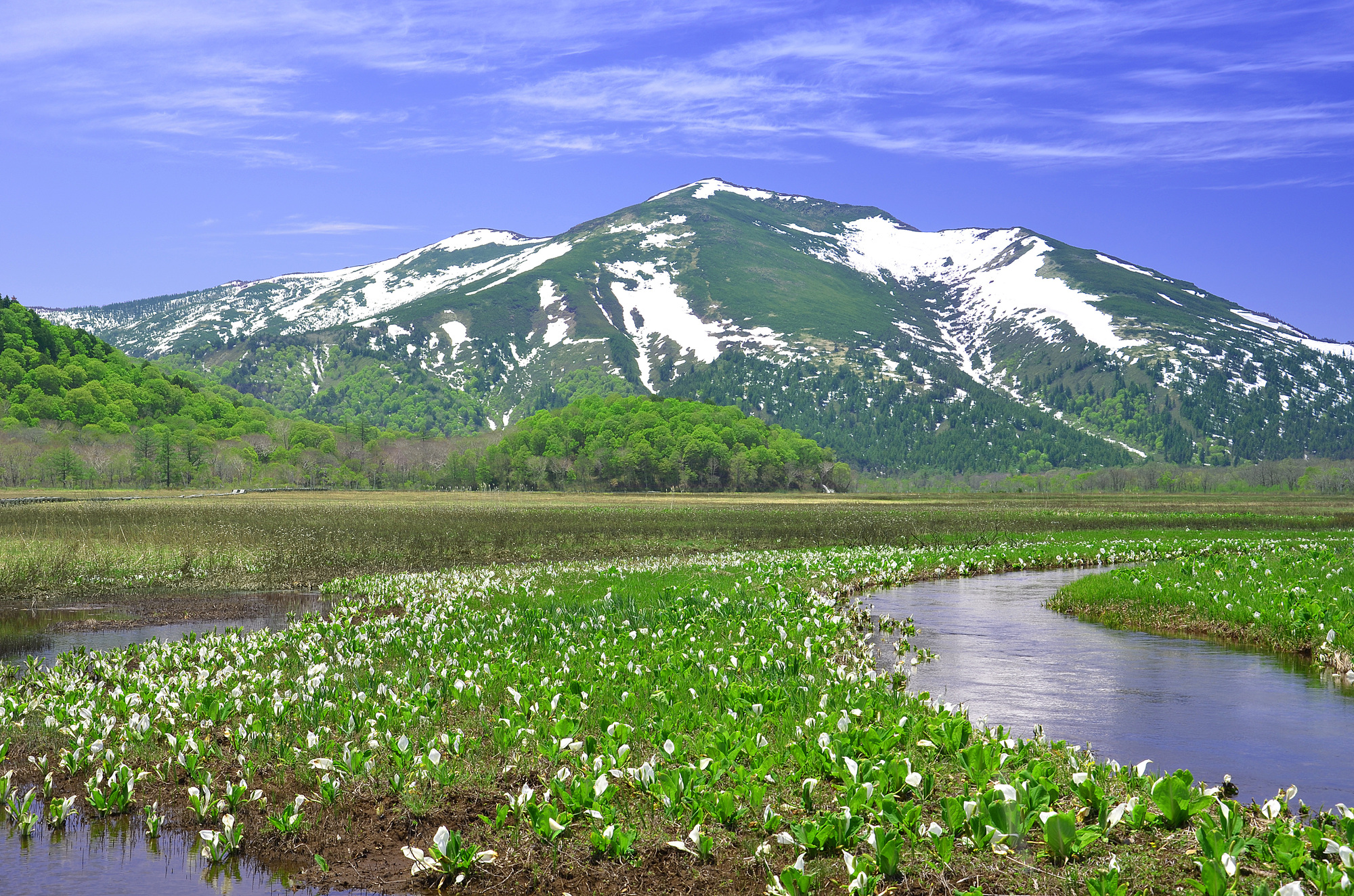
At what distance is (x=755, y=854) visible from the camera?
8070 mm

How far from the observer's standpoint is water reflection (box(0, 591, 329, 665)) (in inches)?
804

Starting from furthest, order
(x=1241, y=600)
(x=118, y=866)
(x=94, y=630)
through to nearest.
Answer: (x=94, y=630) < (x=1241, y=600) < (x=118, y=866)

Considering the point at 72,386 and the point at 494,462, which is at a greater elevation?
the point at 72,386

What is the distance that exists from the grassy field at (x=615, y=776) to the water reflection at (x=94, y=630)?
173 inches

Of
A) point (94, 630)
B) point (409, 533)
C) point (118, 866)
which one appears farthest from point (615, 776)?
point (409, 533)

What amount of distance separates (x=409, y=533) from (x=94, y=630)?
1176 inches

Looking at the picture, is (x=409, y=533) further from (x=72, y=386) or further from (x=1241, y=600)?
(x=72, y=386)

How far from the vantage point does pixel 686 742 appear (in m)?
10.8

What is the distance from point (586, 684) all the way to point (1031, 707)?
6.87 m

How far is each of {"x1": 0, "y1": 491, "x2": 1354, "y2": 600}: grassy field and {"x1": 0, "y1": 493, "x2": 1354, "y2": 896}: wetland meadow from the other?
804cm

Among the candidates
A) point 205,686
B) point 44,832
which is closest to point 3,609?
point 205,686

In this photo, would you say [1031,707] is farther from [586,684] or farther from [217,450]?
[217,450]

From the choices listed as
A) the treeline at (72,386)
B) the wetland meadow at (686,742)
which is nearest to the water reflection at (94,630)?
the wetland meadow at (686,742)

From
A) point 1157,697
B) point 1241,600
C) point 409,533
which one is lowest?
point 409,533
